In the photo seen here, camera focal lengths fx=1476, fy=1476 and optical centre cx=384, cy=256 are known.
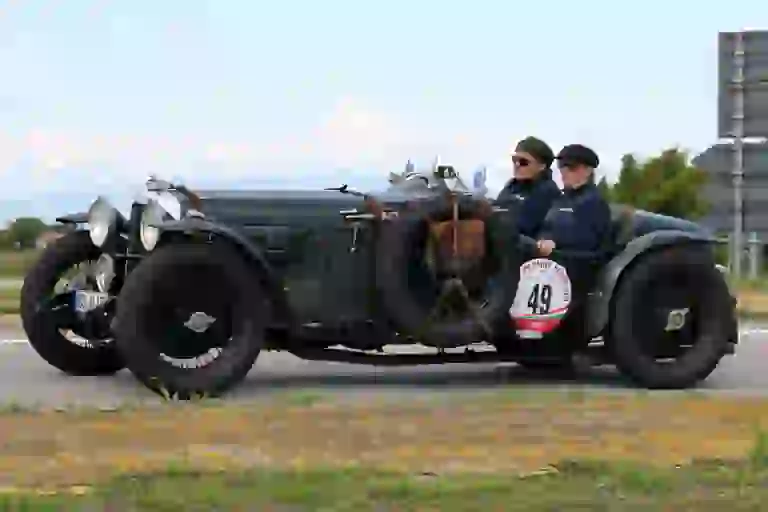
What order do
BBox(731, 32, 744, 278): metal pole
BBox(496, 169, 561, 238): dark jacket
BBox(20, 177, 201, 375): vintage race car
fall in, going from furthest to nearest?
1. BBox(731, 32, 744, 278): metal pole
2. BBox(496, 169, 561, 238): dark jacket
3. BBox(20, 177, 201, 375): vintage race car

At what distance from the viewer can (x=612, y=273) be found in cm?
898

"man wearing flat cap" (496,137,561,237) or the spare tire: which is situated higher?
"man wearing flat cap" (496,137,561,237)

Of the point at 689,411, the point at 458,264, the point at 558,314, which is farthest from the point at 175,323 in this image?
the point at 689,411

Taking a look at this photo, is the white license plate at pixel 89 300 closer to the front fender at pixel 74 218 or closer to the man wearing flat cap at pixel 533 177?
the front fender at pixel 74 218

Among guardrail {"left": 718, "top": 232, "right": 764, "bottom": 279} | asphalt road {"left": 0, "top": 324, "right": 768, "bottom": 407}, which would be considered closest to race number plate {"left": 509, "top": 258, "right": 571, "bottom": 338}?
asphalt road {"left": 0, "top": 324, "right": 768, "bottom": 407}

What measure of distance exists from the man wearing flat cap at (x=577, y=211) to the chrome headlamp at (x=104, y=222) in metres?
2.55

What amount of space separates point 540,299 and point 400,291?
90 cm

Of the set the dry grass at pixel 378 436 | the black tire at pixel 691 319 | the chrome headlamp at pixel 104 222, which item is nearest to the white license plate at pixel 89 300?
the chrome headlamp at pixel 104 222

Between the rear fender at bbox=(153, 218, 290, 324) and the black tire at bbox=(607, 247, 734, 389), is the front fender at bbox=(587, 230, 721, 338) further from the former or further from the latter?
the rear fender at bbox=(153, 218, 290, 324)

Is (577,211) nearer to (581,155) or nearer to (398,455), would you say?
(581,155)

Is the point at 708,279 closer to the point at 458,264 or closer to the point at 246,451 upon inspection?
the point at 458,264

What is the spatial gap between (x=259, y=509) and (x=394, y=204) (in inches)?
147

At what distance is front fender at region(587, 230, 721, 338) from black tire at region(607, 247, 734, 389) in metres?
0.04

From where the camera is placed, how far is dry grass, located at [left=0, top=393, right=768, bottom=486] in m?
6.09
